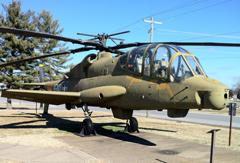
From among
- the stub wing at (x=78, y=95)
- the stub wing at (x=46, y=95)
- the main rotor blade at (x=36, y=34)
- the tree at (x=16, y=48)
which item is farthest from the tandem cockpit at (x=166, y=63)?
the tree at (x=16, y=48)

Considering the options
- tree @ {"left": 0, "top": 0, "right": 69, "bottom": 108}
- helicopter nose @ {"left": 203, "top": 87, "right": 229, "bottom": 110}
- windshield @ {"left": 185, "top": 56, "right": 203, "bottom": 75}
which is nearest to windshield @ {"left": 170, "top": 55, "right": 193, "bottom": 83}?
windshield @ {"left": 185, "top": 56, "right": 203, "bottom": 75}

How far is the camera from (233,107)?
9586 millimetres

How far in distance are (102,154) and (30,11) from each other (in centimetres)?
2298

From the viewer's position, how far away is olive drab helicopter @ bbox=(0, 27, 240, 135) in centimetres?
656

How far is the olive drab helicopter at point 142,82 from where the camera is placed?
6.56 m

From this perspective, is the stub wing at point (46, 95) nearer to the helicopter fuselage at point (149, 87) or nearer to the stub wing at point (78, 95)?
the stub wing at point (78, 95)

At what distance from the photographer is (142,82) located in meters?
7.91

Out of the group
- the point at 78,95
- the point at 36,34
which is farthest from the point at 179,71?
the point at 36,34

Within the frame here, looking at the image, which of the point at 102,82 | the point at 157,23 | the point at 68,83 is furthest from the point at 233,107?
the point at 157,23

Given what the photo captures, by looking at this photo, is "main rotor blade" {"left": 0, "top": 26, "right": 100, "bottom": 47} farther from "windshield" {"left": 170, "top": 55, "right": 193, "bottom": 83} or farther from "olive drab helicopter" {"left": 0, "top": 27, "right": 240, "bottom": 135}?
"windshield" {"left": 170, "top": 55, "right": 193, "bottom": 83}

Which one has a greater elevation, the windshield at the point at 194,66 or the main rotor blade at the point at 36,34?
the main rotor blade at the point at 36,34

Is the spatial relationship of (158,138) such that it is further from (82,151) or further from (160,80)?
(82,151)

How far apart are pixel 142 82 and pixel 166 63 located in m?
1.19

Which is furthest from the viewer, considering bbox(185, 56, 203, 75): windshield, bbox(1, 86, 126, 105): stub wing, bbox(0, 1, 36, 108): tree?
bbox(0, 1, 36, 108): tree
